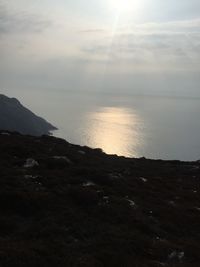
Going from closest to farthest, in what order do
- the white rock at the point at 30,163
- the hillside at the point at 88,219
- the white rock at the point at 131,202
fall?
1. the hillside at the point at 88,219
2. the white rock at the point at 131,202
3. the white rock at the point at 30,163

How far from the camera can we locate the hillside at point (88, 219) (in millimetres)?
16156

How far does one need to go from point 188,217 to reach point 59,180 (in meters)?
8.53

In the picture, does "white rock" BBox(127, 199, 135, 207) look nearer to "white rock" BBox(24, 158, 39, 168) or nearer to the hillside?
the hillside

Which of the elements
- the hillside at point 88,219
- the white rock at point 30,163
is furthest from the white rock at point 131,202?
the white rock at point 30,163

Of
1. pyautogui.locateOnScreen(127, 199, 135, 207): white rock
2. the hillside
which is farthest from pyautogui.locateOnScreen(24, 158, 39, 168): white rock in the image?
pyautogui.locateOnScreen(127, 199, 135, 207): white rock

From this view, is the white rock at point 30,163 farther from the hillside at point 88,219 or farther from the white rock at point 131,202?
the white rock at point 131,202

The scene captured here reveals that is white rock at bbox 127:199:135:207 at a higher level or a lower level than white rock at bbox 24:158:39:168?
lower

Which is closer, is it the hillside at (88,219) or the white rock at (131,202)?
the hillside at (88,219)

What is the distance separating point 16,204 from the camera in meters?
22.1

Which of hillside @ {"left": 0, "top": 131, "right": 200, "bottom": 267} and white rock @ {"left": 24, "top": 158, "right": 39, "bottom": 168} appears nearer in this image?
hillside @ {"left": 0, "top": 131, "right": 200, "bottom": 267}

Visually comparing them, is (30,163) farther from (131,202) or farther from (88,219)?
(88,219)

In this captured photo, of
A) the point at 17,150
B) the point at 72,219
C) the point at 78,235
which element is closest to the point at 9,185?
the point at 72,219

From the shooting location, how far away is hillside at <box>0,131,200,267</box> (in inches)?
636

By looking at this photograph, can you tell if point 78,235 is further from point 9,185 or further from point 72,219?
point 9,185
